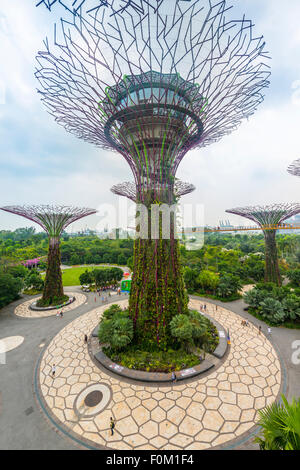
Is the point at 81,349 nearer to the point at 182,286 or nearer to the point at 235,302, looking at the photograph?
the point at 182,286

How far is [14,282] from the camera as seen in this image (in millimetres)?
19484

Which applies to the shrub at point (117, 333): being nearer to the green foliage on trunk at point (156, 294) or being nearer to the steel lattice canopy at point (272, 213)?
the green foliage on trunk at point (156, 294)

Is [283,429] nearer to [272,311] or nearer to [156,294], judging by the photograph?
[156,294]

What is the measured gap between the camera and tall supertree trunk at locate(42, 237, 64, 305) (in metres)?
19.3

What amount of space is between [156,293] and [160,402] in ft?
16.6

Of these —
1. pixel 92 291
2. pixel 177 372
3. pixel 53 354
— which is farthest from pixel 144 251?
pixel 92 291

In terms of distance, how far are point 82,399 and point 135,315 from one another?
4.77 m

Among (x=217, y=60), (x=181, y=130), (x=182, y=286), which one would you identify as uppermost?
(x=217, y=60)

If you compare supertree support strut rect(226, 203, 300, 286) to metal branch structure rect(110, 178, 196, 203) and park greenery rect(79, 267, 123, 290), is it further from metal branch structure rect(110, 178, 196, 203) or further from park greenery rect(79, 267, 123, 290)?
park greenery rect(79, 267, 123, 290)

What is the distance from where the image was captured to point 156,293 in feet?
36.7

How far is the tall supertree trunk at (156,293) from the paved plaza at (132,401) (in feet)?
8.67

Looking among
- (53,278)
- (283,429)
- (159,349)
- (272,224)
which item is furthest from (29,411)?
(272,224)

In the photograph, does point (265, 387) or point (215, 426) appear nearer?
A: point (215, 426)

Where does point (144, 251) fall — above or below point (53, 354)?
above
